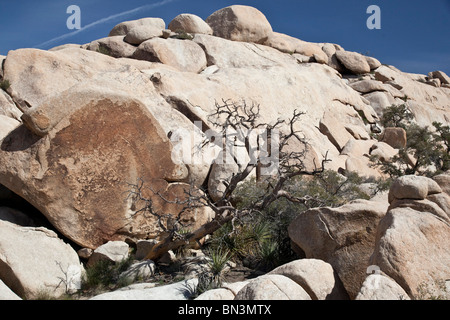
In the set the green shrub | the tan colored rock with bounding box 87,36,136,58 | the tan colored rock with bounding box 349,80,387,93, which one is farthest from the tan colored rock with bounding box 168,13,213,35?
the green shrub

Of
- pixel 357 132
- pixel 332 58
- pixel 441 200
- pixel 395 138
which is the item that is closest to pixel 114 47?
pixel 357 132

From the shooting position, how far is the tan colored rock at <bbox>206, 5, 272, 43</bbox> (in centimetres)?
2242

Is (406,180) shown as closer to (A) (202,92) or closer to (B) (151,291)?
(B) (151,291)

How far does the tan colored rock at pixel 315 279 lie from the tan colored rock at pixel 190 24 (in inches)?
733

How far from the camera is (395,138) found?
2153 cm

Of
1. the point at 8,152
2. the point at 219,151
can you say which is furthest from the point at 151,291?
the point at 219,151

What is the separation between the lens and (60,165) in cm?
812

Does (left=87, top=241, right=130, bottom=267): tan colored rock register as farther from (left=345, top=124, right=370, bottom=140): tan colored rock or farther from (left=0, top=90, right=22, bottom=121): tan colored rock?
(left=345, top=124, right=370, bottom=140): tan colored rock

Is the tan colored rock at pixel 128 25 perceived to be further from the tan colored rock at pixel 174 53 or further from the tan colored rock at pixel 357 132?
the tan colored rock at pixel 357 132

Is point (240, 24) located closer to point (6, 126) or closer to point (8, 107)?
point (8, 107)

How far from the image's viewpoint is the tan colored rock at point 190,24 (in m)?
22.2

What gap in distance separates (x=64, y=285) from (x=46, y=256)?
637 millimetres

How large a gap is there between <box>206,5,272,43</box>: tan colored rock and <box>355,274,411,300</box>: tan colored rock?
1952 cm

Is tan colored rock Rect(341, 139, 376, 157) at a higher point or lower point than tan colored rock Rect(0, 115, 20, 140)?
lower
